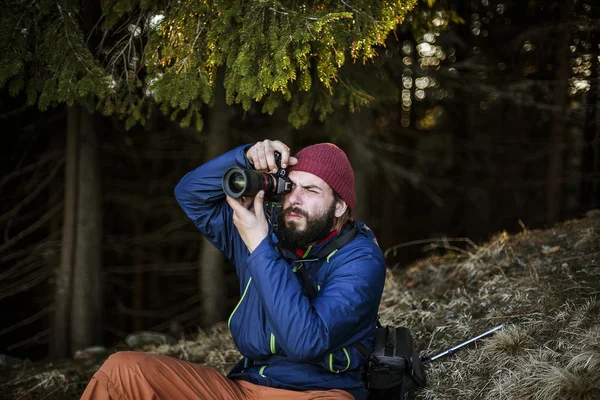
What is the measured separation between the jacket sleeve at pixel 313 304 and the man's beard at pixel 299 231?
278 millimetres

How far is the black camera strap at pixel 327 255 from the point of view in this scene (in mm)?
2865

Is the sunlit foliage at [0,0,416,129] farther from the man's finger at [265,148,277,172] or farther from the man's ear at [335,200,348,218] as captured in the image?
the man's ear at [335,200,348,218]

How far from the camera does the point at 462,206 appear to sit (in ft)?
49.5

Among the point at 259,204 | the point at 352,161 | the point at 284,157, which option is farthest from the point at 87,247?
the point at 259,204

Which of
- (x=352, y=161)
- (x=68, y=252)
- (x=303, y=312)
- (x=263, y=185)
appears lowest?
(x=68, y=252)

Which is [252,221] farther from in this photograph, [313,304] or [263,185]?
[313,304]

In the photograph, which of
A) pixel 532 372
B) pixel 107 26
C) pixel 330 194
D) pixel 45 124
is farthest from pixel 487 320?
pixel 45 124

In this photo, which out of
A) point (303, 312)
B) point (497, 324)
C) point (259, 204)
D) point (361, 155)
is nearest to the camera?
point (303, 312)

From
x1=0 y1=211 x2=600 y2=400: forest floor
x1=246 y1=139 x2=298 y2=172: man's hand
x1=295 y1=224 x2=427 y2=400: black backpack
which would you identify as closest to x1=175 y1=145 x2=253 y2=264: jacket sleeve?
x1=246 y1=139 x2=298 y2=172: man's hand

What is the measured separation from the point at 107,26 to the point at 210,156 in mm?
3064

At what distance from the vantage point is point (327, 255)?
299 centimetres

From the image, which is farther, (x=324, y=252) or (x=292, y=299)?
(x=324, y=252)

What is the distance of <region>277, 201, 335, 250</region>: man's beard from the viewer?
3020mm

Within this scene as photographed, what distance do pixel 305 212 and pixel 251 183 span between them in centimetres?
52
